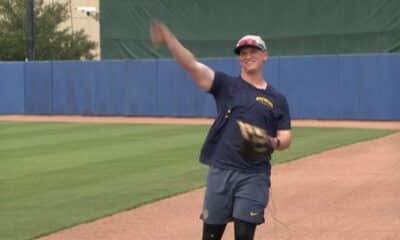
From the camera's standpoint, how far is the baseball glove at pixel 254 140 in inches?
185

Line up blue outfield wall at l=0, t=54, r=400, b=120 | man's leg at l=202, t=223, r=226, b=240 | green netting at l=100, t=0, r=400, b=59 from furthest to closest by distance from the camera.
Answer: green netting at l=100, t=0, r=400, b=59
blue outfield wall at l=0, t=54, r=400, b=120
man's leg at l=202, t=223, r=226, b=240

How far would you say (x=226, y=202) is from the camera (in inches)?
202

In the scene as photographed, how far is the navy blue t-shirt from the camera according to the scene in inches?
198

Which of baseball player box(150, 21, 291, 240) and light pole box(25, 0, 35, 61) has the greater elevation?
light pole box(25, 0, 35, 61)

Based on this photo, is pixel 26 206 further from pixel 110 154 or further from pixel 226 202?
pixel 110 154

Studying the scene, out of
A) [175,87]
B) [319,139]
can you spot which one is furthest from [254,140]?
[175,87]

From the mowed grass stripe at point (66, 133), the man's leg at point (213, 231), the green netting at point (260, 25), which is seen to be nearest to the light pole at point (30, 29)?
the green netting at point (260, 25)

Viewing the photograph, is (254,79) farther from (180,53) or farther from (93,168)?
(93,168)

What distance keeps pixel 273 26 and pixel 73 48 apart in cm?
1785

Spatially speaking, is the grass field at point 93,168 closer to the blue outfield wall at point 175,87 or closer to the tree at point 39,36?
the blue outfield wall at point 175,87

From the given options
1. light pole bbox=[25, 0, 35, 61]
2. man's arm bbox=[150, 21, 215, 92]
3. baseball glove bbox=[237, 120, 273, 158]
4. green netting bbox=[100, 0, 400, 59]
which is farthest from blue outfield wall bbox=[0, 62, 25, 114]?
baseball glove bbox=[237, 120, 273, 158]

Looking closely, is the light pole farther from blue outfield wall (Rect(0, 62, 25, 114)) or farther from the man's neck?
the man's neck

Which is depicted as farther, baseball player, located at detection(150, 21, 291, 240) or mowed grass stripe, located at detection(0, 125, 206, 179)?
mowed grass stripe, located at detection(0, 125, 206, 179)

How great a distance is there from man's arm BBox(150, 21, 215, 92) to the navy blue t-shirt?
75mm
